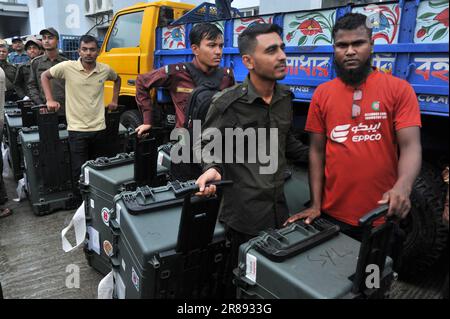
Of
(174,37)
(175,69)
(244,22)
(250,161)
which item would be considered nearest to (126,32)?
(174,37)

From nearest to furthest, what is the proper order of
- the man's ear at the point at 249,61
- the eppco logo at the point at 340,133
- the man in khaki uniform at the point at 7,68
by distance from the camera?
the eppco logo at the point at 340,133 < the man's ear at the point at 249,61 < the man in khaki uniform at the point at 7,68

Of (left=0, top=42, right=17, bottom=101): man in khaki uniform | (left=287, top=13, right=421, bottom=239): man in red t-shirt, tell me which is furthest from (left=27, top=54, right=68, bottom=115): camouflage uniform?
(left=287, top=13, right=421, bottom=239): man in red t-shirt

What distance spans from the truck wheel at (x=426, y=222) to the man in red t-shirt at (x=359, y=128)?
954mm

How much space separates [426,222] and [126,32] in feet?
14.5

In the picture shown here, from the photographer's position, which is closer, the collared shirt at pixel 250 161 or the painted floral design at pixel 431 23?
the collared shirt at pixel 250 161

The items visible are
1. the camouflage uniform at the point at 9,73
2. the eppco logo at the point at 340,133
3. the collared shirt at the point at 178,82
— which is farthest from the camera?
the camouflage uniform at the point at 9,73

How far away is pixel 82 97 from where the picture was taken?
3.55 m

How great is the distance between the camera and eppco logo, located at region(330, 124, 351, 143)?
1.63 m

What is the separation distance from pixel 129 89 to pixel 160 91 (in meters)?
0.78

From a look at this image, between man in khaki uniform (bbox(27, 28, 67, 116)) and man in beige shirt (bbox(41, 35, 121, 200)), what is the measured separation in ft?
2.00

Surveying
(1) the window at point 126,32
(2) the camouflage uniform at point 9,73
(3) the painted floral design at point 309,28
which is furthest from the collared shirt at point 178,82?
(2) the camouflage uniform at point 9,73

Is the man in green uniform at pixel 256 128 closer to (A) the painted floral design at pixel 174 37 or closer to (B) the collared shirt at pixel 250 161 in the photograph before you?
(B) the collared shirt at pixel 250 161

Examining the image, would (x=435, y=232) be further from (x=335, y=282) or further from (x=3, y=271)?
(x=3, y=271)

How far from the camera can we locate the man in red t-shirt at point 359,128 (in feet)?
4.99
